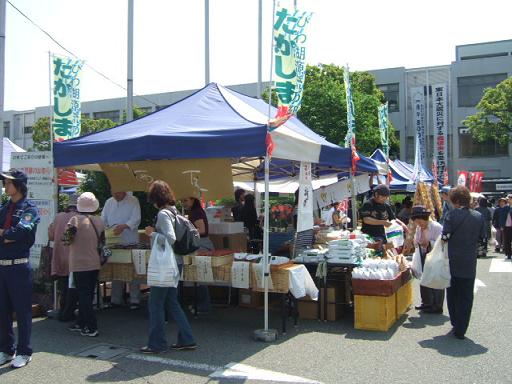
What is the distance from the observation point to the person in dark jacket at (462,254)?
5762 millimetres

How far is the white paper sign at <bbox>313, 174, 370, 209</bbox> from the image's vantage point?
997 cm

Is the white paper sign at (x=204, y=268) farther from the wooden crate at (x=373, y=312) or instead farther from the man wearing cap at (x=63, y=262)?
the wooden crate at (x=373, y=312)

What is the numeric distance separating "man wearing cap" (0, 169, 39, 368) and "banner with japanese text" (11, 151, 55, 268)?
2357 millimetres

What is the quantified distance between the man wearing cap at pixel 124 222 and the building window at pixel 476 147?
34.0m

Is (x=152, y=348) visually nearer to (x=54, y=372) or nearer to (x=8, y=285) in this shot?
(x=54, y=372)

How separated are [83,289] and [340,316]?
3.37 meters

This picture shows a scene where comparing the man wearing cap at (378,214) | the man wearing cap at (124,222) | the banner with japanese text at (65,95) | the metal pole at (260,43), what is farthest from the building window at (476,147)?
the man wearing cap at (124,222)

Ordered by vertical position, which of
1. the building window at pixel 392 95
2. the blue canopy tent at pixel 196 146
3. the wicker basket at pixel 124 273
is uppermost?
the building window at pixel 392 95

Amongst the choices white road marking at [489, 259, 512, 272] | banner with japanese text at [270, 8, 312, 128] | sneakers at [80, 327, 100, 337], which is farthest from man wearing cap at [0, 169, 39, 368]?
white road marking at [489, 259, 512, 272]

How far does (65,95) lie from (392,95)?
1313 inches

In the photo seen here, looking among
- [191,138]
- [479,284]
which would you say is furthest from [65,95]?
[479,284]

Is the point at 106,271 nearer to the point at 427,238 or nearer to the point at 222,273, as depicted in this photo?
the point at 222,273

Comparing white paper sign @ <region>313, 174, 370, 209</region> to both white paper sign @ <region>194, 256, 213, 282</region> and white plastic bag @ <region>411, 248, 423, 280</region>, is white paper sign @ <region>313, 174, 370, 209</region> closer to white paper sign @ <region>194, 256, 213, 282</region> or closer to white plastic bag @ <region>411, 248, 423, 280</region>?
white plastic bag @ <region>411, 248, 423, 280</region>

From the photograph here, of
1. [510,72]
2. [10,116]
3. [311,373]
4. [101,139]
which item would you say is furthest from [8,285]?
[10,116]
